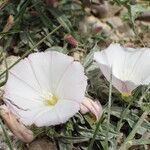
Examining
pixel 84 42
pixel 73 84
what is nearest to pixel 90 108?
pixel 73 84

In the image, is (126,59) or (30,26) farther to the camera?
(30,26)

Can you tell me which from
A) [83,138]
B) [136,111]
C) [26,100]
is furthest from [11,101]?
[136,111]

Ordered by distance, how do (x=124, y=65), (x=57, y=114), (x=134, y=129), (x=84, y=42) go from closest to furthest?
(x=57, y=114) → (x=134, y=129) → (x=124, y=65) → (x=84, y=42)

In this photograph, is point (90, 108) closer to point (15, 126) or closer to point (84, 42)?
point (15, 126)

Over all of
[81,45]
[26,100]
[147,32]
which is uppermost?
[26,100]

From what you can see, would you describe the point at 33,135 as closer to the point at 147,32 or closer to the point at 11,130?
Answer: the point at 11,130

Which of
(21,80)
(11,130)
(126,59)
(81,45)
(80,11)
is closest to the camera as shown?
(11,130)

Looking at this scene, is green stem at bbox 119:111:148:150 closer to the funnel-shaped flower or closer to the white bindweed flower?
the white bindweed flower
